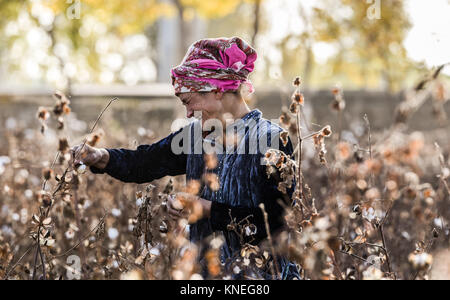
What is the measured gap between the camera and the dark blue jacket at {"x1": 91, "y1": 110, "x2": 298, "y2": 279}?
237cm

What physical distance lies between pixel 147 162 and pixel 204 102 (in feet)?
1.74

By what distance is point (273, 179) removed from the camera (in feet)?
7.89

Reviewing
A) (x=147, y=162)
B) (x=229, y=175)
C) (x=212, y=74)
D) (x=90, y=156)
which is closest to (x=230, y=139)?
(x=229, y=175)

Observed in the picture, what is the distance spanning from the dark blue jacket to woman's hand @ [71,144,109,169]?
0.03 meters

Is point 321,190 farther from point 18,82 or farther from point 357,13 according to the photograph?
point 18,82

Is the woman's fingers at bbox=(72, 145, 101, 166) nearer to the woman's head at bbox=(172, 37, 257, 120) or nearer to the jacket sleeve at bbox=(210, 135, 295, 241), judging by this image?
the woman's head at bbox=(172, 37, 257, 120)

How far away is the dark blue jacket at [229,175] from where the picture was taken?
237 centimetres

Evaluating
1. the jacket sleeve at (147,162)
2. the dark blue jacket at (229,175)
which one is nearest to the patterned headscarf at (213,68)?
the dark blue jacket at (229,175)

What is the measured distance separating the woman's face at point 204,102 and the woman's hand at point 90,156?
478 millimetres

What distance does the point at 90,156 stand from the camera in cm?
270

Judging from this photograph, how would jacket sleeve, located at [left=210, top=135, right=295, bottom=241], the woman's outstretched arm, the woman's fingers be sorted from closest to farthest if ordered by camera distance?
1. jacket sleeve, located at [left=210, top=135, right=295, bottom=241]
2. the woman's fingers
3. the woman's outstretched arm

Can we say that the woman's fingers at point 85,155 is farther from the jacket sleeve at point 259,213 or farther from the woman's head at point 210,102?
the jacket sleeve at point 259,213

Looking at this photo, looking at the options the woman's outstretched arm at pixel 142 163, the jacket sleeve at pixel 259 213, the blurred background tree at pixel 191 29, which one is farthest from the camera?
the blurred background tree at pixel 191 29

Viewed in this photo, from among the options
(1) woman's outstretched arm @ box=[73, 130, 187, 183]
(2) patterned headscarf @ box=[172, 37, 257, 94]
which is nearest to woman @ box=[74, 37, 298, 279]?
(2) patterned headscarf @ box=[172, 37, 257, 94]
